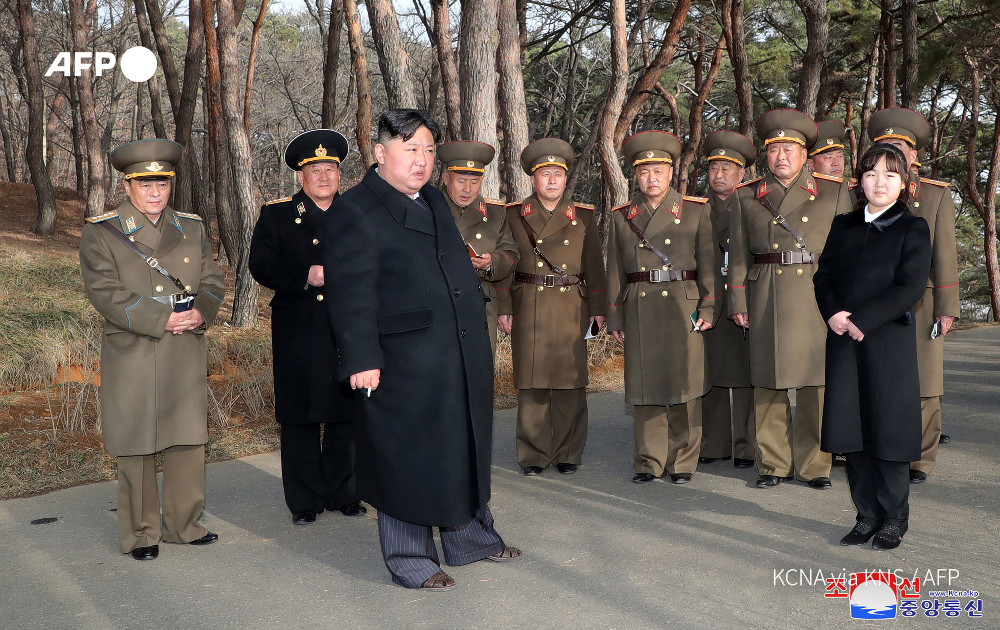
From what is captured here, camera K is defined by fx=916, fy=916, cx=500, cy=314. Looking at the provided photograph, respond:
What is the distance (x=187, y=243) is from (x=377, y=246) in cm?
137

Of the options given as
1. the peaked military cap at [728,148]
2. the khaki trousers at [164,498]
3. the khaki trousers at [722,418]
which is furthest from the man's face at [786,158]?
the khaki trousers at [164,498]

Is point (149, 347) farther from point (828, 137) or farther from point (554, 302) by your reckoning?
point (828, 137)

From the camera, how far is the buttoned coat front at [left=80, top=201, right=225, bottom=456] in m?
4.44

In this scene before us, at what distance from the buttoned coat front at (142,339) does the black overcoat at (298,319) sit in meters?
0.55

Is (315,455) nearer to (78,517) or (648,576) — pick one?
(78,517)

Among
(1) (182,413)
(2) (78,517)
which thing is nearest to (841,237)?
(1) (182,413)

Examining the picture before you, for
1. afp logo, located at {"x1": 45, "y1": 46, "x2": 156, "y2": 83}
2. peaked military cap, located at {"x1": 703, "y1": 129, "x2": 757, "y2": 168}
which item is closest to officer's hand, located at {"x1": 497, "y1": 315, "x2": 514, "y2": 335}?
peaked military cap, located at {"x1": 703, "y1": 129, "x2": 757, "y2": 168}

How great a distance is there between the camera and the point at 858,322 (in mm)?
4316

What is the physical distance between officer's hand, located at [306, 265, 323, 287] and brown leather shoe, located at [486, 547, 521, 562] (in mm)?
1766

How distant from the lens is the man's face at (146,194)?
15.0 feet

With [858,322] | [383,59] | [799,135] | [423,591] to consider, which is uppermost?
[383,59]

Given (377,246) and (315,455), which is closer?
(377,246)

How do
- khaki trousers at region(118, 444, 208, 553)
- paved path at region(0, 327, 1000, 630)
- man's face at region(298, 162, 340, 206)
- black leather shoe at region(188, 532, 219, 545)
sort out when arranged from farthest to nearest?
man's face at region(298, 162, 340, 206)
black leather shoe at region(188, 532, 219, 545)
khaki trousers at region(118, 444, 208, 553)
paved path at region(0, 327, 1000, 630)

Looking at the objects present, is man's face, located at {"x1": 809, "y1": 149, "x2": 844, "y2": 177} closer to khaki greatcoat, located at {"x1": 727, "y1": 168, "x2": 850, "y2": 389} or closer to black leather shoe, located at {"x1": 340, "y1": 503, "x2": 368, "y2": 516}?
khaki greatcoat, located at {"x1": 727, "y1": 168, "x2": 850, "y2": 389}
